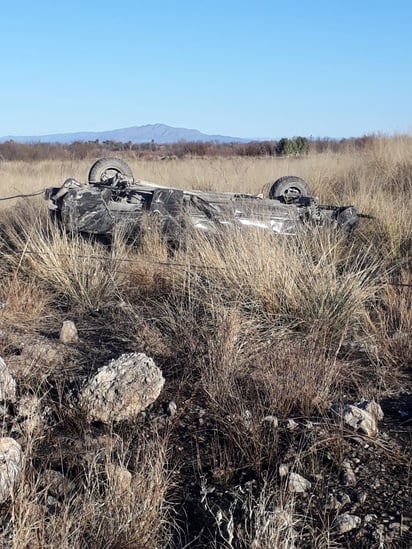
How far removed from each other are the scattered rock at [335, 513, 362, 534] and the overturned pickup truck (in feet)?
12.3

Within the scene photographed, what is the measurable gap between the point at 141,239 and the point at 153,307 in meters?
1.42

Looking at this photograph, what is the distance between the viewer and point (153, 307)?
4.99m

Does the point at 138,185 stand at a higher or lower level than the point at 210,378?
higher

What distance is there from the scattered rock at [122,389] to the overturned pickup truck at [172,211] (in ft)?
9.21

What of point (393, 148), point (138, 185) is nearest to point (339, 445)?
point (138, 185)

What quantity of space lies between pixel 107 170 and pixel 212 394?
5008mm

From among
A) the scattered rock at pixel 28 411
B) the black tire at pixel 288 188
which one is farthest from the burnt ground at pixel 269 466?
the black tire at pixel 288 188

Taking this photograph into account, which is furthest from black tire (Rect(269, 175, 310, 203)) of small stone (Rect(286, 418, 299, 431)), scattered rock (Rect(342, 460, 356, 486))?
scattered rock (Rect(342, 460, 356, 486))

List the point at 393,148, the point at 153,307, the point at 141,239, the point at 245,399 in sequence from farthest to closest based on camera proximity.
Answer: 1. the point at 393,148
2. the point at 141,239
3. the point at 153,307
4. the point at 245,399

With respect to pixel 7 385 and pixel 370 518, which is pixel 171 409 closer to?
pixel 7 385

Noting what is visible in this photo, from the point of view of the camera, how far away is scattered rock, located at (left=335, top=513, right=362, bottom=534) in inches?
94.1

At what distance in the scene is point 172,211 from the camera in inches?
248

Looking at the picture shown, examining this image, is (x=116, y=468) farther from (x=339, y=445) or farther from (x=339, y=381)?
(x=339, y=381)

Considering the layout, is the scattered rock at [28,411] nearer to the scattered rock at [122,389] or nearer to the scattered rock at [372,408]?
the scattered rock at [122,389]
